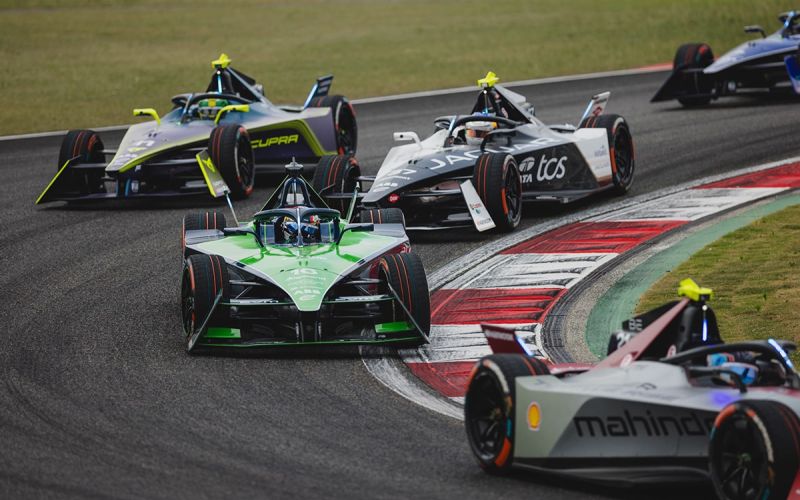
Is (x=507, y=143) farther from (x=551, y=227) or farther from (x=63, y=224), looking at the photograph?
(x=63, y=224)

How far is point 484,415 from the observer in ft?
28.7

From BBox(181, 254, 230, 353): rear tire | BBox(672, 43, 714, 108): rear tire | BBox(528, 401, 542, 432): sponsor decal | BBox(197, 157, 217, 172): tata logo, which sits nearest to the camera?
BBox(528, 401, 542, 432): sponsor decal

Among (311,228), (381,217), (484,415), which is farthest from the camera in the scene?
(381,217)

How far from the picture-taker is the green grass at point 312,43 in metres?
33.7

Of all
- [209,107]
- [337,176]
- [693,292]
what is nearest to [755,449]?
[693,292]

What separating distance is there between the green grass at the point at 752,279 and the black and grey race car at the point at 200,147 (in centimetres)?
654

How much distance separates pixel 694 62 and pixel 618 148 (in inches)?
310

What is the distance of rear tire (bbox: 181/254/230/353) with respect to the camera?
12023mm

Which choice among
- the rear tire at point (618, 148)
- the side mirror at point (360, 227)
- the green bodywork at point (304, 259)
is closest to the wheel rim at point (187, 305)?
the green bodywork at point (304, 259)

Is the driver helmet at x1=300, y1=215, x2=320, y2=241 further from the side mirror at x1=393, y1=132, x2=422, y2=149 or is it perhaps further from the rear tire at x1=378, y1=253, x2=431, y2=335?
the side mirror at x1=393, y1=132, x2=422, y2=149

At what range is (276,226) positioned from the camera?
1357 centimetres

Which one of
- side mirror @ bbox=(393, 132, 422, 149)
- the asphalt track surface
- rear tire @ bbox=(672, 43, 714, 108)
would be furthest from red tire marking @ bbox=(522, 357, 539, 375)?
rear tire @ bbox=(672, 43, 714, 108)

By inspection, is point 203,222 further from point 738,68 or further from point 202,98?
point 738,68

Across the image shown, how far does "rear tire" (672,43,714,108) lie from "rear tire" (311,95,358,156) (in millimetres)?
7277
